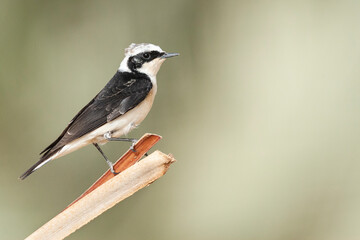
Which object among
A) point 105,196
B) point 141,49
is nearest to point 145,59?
point 141,49

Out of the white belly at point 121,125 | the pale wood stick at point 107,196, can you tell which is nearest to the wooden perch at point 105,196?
the pale wood stick at point 107,196

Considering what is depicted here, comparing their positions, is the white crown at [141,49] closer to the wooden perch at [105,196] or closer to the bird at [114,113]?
the bird at [114,113]

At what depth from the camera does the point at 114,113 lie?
1.99 meters

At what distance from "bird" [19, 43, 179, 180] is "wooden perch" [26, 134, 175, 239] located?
22.2 inches

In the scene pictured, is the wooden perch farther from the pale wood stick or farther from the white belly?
the white belly

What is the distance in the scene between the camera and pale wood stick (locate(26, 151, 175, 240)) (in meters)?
1.23

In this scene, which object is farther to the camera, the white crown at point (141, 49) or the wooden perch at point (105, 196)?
the white crown at point (141, 49)

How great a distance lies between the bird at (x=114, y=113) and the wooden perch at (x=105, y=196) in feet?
1.85

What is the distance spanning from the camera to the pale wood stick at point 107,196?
48.3 inches

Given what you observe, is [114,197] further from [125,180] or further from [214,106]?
[214,106]

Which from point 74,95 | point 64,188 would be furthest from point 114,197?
point 64,188

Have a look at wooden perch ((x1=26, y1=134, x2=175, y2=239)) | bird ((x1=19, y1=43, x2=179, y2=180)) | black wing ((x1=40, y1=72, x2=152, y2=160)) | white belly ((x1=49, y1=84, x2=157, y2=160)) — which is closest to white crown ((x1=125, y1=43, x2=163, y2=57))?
bird ((x1=19, y1=43, x2=179, y2=180))

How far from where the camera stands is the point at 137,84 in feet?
7.05

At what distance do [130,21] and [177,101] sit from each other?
0.62 metres
